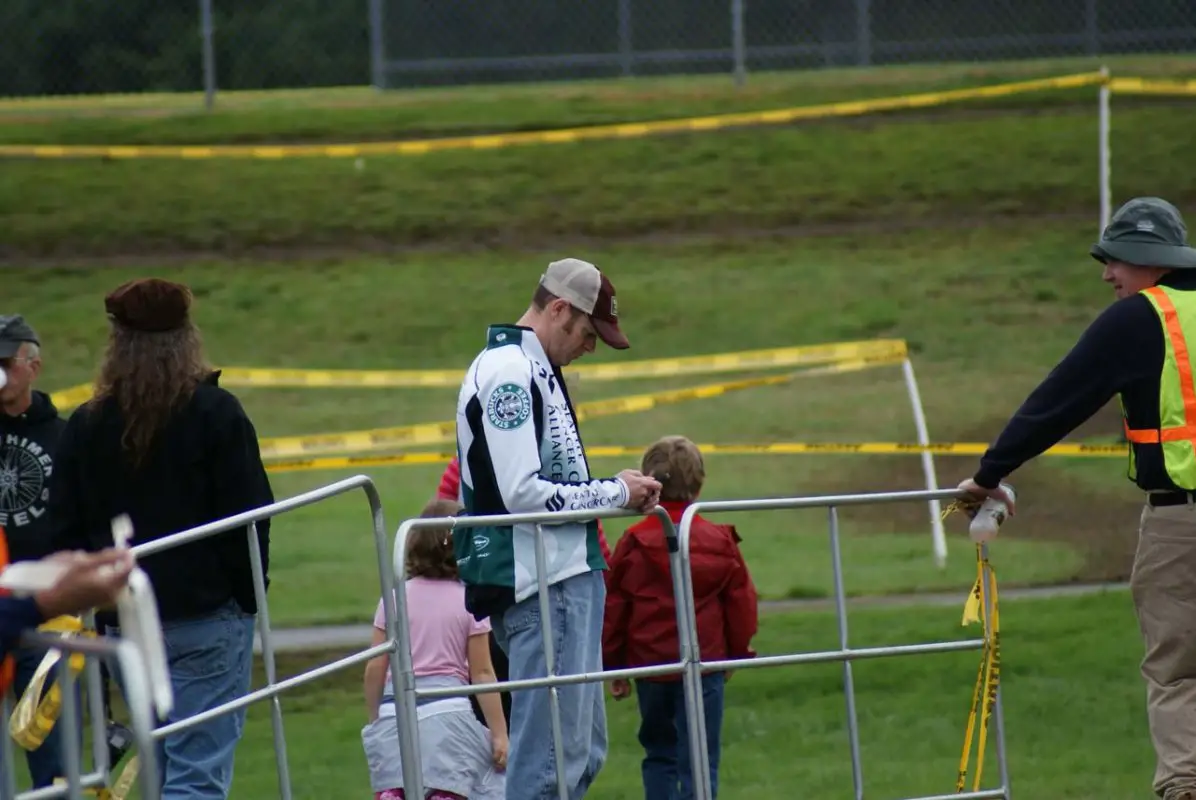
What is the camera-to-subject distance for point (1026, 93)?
24.0 m

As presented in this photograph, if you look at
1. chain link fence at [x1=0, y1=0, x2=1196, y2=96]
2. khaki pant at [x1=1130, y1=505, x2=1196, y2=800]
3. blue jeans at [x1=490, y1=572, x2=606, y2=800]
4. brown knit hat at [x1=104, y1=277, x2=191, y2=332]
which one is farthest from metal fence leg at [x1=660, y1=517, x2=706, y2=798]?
chain link fence at [x1=0, y1=0, x2=1196, y2=96]

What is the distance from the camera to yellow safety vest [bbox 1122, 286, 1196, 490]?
5.72 m

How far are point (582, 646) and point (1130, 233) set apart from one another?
82.9 inches

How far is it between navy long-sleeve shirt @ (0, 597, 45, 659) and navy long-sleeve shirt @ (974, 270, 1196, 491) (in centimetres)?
327

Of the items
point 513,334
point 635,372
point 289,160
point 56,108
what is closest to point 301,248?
point 289,160

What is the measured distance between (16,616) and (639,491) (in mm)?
2486

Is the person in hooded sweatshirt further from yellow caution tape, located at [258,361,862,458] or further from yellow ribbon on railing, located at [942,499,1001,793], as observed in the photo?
yellow caution tape, located at [258,361,862,458]

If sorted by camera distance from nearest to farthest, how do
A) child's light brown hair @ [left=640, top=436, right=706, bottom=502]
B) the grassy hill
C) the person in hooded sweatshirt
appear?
child's light brown hair @ [left=640, top=436, right=706, bottom=502] → the person in hooded sweatshirt → the grassy hill

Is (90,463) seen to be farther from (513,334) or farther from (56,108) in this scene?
(56,108)

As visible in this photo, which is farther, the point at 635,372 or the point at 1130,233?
the point at 635,372

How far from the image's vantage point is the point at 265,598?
5195 mm

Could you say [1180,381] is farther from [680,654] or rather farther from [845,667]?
[680,654]

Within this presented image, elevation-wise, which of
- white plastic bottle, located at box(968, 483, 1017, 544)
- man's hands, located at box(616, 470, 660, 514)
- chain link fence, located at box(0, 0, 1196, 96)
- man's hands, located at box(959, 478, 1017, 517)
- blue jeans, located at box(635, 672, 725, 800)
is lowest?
blue jeans, located at box(635, 672, 725, 800)

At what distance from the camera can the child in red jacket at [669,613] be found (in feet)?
22.3
